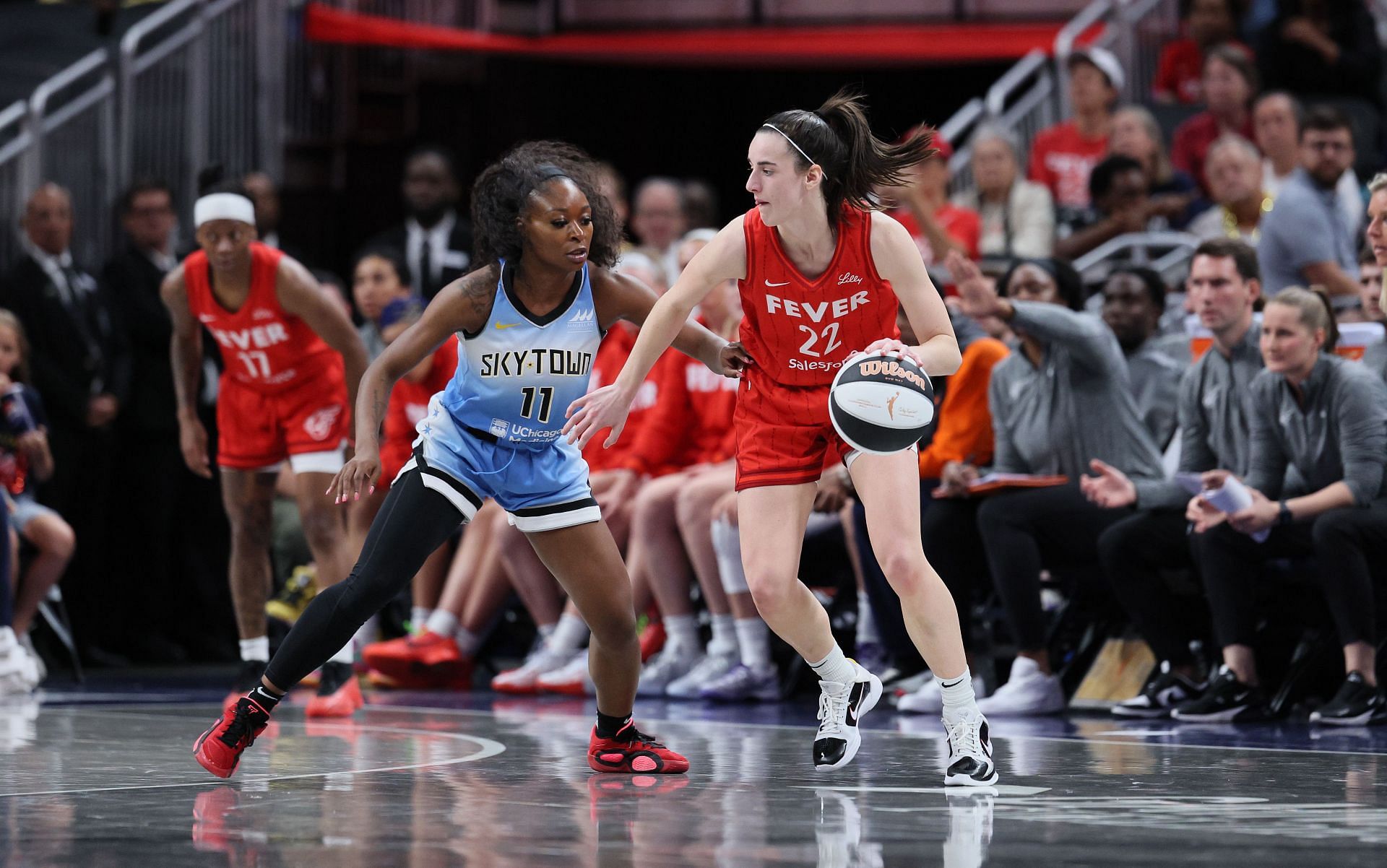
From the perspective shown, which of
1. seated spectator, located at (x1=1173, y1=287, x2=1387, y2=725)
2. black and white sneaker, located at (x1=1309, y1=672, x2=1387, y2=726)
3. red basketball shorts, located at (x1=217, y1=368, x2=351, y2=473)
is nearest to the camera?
black and white sneaker, located at (x1=1309, y1=672, x2=1387, y2=726)

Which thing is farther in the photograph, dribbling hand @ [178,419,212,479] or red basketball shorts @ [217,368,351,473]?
dribbling hand @ [178,419,212,479]

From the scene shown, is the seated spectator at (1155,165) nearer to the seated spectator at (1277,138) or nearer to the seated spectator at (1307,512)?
the seated spectator at (1277,138)

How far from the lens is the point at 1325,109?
8703 mm

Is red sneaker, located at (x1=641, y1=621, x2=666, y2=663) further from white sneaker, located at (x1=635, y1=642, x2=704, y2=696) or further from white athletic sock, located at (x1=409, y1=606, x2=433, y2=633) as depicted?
white athletic sock, located at (x1=409, y1=606, x2=433, y2=633)

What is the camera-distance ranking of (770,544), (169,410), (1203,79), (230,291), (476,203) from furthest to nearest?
1. (1203,79)
2. (169,410)
3. (230,291)
4. (476,203)
5. (770,544)

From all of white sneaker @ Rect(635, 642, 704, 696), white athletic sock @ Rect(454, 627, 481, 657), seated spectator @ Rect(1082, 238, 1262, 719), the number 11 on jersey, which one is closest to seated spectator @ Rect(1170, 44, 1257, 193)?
seated spectator @ Rect(1082, 238, 1262, 719)

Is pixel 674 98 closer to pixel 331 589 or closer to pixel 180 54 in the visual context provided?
pixel 180 54

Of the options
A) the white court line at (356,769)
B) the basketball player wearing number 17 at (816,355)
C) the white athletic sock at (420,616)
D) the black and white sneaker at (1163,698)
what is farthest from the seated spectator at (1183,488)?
the white athletic sock at (420,616)

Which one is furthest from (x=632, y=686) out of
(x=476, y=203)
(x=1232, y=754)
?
(x=1232, y=754)

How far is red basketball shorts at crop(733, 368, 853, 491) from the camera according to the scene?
4973 mm

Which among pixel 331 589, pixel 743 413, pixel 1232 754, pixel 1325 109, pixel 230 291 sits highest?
pixel 1325 109

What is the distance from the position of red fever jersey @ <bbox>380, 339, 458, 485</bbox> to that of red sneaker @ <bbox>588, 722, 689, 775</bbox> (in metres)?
3.75

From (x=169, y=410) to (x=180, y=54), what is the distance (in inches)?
111

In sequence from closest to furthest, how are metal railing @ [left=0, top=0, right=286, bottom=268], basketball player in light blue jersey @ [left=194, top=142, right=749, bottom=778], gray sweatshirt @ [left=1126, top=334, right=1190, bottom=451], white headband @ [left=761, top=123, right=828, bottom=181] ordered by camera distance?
white headband @ [left=761, top=123, right=828, bottom=181] < basketball player in light blue jersey @ [left=194, top=142, right=749, bottom=778] < gray sweatshirt @ [left=1126, top=334, right=1190, bottom=451] < metal railing @ [left=0, top=0, right=286, bottom=268]
